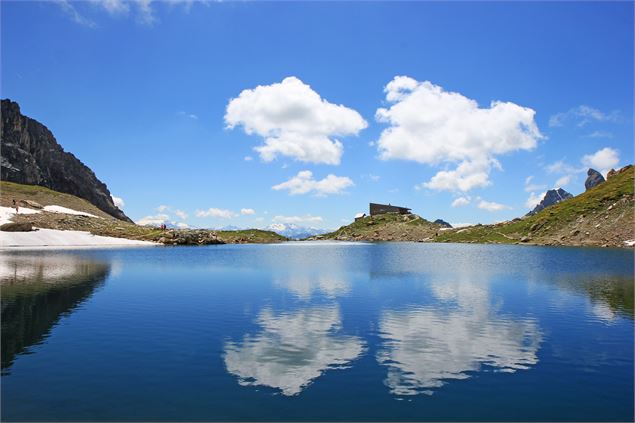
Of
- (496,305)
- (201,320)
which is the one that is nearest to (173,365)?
(201,320)

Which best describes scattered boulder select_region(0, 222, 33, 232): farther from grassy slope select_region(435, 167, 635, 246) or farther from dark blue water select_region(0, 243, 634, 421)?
grassy slope select_region(435, 167, 635, 246)

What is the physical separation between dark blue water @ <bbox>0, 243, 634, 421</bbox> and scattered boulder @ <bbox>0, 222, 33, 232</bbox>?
310ft

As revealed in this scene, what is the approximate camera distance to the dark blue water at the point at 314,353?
1778 centimetres

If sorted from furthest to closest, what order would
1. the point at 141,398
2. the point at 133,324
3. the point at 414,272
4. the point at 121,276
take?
the point at 414,272
the point at 121,276
the point at 133,324
the point at 141,398

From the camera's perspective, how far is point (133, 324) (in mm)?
32781

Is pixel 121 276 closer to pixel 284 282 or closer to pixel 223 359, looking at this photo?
pixel 284 282

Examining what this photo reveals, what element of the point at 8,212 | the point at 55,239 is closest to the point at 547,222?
the point at 55,239

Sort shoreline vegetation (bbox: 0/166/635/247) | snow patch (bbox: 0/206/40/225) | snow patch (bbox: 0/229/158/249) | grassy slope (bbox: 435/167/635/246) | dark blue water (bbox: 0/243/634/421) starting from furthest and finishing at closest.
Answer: grassy slope (bbox: 435/167/635/246) → shoreline vegetation (bbox: 0/166/635/247) → snow patch (bbox: 0/206/40/225) → snow patch (bbox: 0/229/158/249) → dark blue water (bbox: 0/243/634/421)

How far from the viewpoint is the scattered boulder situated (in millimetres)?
125750

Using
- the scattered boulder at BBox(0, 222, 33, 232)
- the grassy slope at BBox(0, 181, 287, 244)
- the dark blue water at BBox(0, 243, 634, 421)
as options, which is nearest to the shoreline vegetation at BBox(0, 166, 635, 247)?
the grassy slope at BBox(0, 181, 287, 244)

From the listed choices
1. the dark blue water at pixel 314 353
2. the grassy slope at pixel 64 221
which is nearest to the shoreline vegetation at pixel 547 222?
the grassy slope at pixel 64 221

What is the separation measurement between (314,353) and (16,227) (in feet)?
461

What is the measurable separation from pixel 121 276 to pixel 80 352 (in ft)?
132

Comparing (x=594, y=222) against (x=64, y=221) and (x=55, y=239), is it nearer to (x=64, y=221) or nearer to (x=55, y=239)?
(x=55, y=239)
